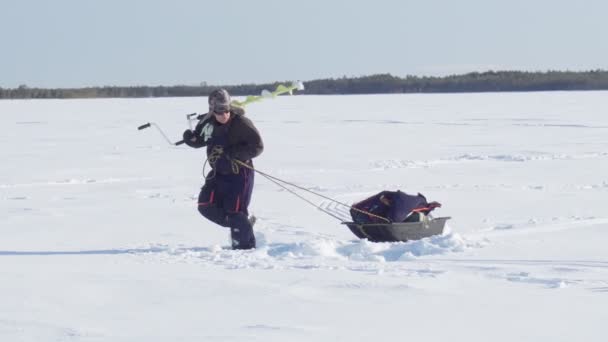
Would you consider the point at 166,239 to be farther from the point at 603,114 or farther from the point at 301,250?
the point at 603,114

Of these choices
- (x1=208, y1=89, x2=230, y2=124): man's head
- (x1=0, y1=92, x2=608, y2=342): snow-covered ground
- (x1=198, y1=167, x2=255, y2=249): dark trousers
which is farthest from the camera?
(x1=198, y1=167, x2=255, y2=249): dark trousers

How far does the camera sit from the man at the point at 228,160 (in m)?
6.37

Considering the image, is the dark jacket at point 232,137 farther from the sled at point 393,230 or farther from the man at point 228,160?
the sled at point 393,230

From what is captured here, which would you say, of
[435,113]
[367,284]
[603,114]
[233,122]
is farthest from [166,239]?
[435,113]

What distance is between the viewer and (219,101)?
631cm

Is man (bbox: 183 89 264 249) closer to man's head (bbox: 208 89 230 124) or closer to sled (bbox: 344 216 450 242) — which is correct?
man's head (bbox: 208 89 230 124)

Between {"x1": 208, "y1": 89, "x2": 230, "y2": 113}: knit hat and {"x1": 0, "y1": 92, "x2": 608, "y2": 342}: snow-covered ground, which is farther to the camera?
{"x1": 208, "y1": 89, "x2": 230, "y2": 113}: knit hat

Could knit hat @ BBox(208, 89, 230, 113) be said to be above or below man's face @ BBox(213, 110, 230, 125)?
above

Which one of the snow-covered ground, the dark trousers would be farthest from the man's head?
the snow-covered ground

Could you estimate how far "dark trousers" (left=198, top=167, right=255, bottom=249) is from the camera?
6418 mm

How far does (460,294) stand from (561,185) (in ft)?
19.5

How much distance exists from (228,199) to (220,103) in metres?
0.64

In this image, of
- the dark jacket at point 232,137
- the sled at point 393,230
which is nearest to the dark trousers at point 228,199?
the dark jacket at point 232,137

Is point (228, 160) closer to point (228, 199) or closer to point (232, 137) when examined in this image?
point (232, 137)
